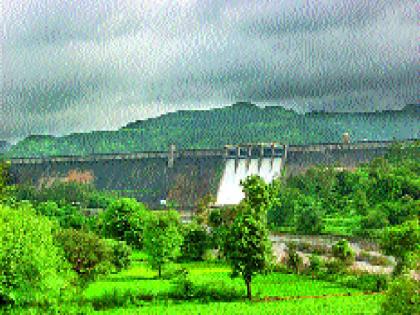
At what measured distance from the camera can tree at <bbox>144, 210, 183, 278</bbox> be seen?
3497 cm

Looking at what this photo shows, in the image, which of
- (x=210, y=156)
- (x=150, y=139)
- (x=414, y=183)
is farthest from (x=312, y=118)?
(x=414, y=183)

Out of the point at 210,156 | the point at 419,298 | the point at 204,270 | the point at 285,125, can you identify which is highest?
the point at 285,125

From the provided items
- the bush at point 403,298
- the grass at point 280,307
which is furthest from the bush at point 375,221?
the bush at point 403,298

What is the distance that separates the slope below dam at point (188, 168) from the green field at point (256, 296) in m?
52.7

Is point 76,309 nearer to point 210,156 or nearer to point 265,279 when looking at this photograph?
point 265,279

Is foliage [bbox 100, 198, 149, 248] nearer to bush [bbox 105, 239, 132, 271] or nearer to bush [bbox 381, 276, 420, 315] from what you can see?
bush [bbox 105, 239, 132, 271]

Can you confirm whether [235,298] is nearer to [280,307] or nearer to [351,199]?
[280,307]

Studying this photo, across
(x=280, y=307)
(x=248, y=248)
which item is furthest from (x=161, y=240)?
(x=280, y=307)

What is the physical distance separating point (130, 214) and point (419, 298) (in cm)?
3337

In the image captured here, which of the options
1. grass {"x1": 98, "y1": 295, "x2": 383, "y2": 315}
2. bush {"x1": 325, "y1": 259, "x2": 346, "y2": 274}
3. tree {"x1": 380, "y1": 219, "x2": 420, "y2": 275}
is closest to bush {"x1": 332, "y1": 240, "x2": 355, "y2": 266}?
bush {"x1": 325, "y1": 259, "x2": 346, "y2": 274}

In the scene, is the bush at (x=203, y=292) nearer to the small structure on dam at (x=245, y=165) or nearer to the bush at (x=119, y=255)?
the bush at (x=119, y=255)

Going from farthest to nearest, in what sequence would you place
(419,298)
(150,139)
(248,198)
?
(150,139) → (248,198) → (419,298)

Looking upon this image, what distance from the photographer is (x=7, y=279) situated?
74.2 ft

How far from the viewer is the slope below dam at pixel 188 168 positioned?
294 ft
